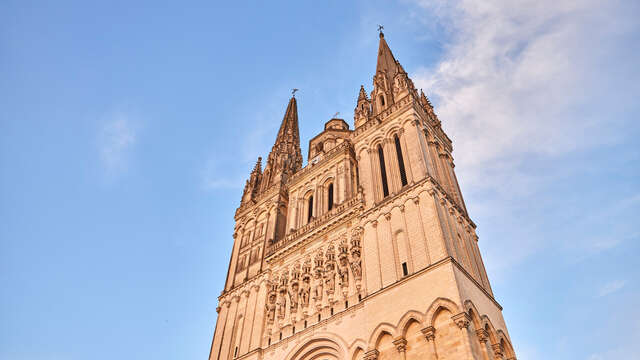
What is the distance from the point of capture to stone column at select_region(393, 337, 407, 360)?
14750 millimetres

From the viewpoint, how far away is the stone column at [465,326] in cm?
1343

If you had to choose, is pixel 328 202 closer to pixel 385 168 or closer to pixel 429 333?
pixel 385 168

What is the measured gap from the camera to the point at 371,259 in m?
18.7

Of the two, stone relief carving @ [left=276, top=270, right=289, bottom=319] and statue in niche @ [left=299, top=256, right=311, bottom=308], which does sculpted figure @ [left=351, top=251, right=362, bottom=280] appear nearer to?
statue in niche @ [left=299, top=256, right=311, bottom=308]

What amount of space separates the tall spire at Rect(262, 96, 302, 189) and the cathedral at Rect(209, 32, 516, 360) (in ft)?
6.58

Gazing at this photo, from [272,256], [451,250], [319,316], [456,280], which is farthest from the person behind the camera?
[272,256]

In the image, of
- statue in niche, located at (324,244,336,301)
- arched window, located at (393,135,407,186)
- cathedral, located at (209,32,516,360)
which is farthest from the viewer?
arched window, located at (393,135,407,186)

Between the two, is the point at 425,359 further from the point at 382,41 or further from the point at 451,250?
the point at 382,41

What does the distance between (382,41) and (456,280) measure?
A: 2169 cm

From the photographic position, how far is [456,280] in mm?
15273

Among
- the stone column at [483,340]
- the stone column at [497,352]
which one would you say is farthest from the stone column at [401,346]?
the stone column at [497,352]

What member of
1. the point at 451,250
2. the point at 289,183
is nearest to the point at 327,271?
the point at 451,250

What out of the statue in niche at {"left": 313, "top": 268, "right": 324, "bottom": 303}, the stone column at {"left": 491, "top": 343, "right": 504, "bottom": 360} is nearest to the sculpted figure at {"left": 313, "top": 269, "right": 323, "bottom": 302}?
the statue in niche at {"left": 313, "top": 268, "right": 324, "bottom": 303}

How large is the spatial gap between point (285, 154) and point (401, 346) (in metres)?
20.7
